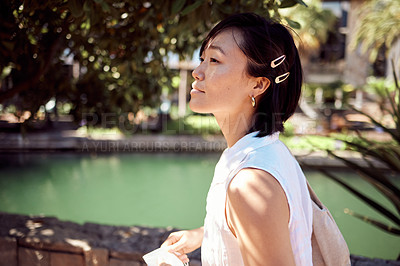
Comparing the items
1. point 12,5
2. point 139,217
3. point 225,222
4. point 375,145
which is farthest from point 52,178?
point 225,222

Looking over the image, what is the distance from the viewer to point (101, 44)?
248cm

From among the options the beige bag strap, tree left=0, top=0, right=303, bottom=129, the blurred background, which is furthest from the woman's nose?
tree left=0, top=0, right=303, bottom=129

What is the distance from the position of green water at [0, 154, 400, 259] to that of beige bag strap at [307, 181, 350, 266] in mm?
3881

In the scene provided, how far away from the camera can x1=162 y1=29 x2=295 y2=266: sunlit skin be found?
2.38ft

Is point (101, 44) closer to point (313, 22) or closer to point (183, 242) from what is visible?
point (183, 242)

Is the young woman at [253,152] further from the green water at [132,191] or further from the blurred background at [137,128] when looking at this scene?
the green water at [132,191]

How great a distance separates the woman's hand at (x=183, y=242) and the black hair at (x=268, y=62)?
1.46 ft

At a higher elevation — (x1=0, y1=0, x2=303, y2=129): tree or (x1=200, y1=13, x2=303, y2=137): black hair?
(x1=0, y1=0, x2=303, y2=129): tree

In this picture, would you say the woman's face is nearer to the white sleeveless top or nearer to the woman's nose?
the woman's nose

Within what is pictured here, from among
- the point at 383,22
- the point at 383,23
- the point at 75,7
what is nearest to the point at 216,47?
the point at 75,7

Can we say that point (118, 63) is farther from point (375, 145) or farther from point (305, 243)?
point (305, 243)

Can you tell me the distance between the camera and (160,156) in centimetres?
1012

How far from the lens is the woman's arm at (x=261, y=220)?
724mm

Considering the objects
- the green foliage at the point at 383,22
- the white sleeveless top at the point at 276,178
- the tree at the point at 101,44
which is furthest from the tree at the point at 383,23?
the white sleeveless top at the point at 276,178
